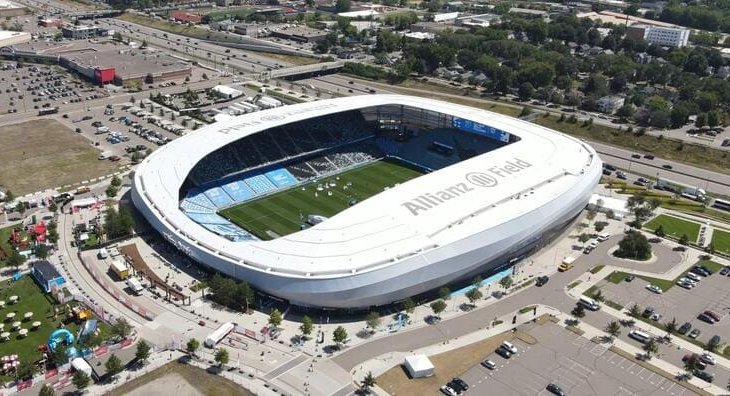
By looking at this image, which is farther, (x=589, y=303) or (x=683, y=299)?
(x=683, y=299)

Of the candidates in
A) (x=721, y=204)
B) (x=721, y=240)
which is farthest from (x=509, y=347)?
(x=721, y=204)

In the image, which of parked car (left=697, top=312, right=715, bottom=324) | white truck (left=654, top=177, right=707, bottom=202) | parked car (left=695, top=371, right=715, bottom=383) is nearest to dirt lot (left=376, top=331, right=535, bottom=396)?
parked car (left=695, top=371, right=715, bottom=383)

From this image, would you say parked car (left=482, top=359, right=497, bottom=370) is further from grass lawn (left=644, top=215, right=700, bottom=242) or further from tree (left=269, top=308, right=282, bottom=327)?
grass lawn (left=644, top=215, right=700, bottom=242)

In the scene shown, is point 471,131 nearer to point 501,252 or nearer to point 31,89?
point 501,252

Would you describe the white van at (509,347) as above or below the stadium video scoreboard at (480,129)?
below

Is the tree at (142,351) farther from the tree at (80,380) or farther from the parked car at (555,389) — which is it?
the parked car at (555,389)

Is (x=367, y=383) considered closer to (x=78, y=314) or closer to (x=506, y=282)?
(x=506, y=282)

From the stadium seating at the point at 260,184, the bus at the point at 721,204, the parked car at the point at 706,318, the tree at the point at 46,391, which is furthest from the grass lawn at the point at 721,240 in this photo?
the tree at the point at 46,391
